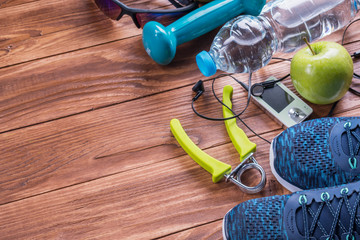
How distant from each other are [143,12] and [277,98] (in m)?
0.39

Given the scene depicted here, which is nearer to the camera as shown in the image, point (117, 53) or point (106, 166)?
point (106, 166)

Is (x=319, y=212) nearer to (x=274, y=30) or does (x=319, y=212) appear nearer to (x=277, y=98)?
(x=277, y=98)

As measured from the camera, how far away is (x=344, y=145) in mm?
760

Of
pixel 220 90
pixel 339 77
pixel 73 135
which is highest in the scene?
pixel 339 77

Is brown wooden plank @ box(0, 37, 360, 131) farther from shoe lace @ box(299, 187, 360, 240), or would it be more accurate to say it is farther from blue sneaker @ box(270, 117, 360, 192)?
shoe lace @ box(299, 187, 360, 240)

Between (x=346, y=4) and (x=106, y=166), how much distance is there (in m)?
0.73

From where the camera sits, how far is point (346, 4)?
97 centimetres

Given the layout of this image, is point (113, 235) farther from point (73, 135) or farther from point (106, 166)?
point (73, 135)

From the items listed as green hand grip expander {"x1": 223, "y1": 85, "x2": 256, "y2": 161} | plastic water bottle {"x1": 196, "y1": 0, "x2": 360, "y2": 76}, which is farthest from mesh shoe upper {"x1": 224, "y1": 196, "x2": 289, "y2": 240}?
A: plastic water bottle {"x1": 196, "y1": 0, "x2": 360, "y2": 76}

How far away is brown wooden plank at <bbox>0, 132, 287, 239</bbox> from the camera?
80cm

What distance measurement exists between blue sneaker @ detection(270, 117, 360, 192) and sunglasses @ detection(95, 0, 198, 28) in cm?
40

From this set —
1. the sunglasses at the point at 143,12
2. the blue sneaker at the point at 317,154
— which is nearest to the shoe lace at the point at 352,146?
the blue sneaker at the point at 317,154

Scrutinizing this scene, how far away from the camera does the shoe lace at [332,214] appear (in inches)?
27.5

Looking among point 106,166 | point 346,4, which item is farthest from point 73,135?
point 346,4
